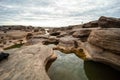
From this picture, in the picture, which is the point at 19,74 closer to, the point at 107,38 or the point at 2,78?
the point at 2,78

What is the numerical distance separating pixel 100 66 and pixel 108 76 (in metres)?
1.96

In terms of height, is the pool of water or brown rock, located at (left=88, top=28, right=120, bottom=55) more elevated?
brown rock, located at (left=88, top=28, right=120, bottom=55)

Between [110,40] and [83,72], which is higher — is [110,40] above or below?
above

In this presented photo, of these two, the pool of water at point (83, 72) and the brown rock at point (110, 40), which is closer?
the pool of water at point (83, 72)

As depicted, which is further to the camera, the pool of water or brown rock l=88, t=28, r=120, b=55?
brown rock l=88, t=28, r=120, b=55

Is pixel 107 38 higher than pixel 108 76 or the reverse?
higher

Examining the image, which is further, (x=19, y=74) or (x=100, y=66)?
(x=100, y=66)

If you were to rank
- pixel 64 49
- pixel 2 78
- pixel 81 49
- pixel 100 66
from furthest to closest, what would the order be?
pixel 64 49 < pixel 81 49 < pixel 100 66 < pixel 2 78

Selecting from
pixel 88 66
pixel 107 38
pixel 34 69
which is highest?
pixel 107 38

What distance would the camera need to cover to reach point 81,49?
18156 mm

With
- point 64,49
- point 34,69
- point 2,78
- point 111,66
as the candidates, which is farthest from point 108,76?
point 64,49

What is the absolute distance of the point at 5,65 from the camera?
8.66 meters

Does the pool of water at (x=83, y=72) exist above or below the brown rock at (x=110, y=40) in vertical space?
below

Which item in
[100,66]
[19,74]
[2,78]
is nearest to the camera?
[2,78]
